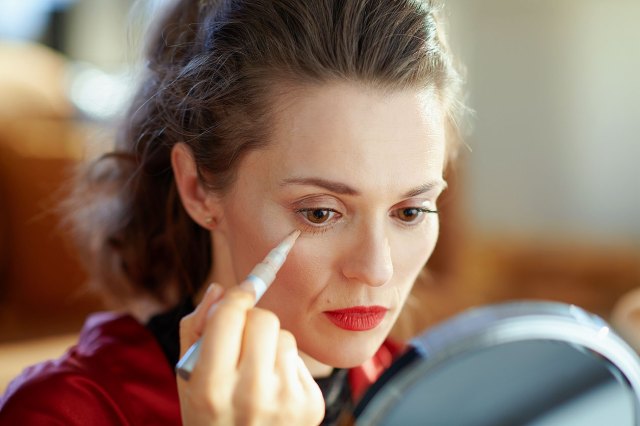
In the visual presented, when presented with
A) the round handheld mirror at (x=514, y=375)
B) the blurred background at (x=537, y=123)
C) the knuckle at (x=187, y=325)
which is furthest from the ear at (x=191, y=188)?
the blurred background at (x=537, y=123)

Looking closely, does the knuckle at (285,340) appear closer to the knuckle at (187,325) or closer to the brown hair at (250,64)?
the knuckle at (187,325)

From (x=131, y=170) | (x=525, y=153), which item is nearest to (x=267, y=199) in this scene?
(x=131, y=170)

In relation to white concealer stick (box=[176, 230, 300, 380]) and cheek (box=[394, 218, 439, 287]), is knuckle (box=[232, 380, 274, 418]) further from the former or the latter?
cheek (box=[394, 218, 439, 287])

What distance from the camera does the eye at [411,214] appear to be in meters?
0.81

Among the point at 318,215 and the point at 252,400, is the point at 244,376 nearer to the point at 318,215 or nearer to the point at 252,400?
the point at 252,400

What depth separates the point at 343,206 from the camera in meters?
0.78

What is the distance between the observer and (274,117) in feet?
2.67

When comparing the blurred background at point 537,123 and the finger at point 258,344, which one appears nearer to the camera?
the finger at point 258,344

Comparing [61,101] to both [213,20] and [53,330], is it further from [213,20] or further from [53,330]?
[213,20]

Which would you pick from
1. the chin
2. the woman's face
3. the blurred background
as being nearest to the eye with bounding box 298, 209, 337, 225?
the woman's face

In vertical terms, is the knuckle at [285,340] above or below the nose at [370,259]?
below

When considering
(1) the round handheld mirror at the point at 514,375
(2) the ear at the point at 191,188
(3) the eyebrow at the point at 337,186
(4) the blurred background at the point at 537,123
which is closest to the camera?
(1) the round handheld mirror at the point at 514,375

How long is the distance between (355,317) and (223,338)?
0.79 ft

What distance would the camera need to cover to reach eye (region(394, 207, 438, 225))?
2.66 ft
